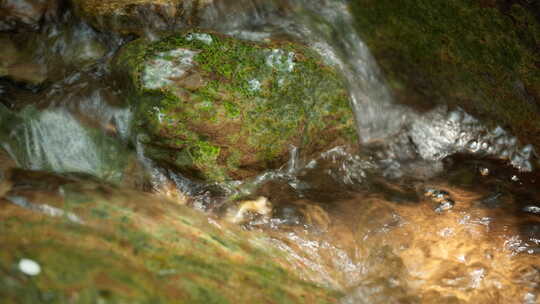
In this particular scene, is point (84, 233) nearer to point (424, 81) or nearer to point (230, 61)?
point (230, 61)

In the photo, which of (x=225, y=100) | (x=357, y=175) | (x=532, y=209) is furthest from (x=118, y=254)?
(x=532, y=209)

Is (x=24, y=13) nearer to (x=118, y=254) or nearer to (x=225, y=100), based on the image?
(x=225, y=100)

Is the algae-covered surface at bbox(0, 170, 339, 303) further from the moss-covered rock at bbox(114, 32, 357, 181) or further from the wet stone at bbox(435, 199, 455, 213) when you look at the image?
the wet stone at bbox(435, 199, 455, 213)

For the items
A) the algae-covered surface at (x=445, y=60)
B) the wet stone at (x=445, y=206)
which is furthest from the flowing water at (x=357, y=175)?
the algae-covered surface at (x=445, y=60)

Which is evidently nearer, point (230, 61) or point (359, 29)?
point (230, 61)

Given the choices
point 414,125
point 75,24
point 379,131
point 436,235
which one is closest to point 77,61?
point 75,24

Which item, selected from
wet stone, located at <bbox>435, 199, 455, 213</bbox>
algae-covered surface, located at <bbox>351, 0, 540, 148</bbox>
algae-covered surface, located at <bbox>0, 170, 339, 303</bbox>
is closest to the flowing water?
wet stone, located at <bbox>435, 199, 455, 213</bbox>
